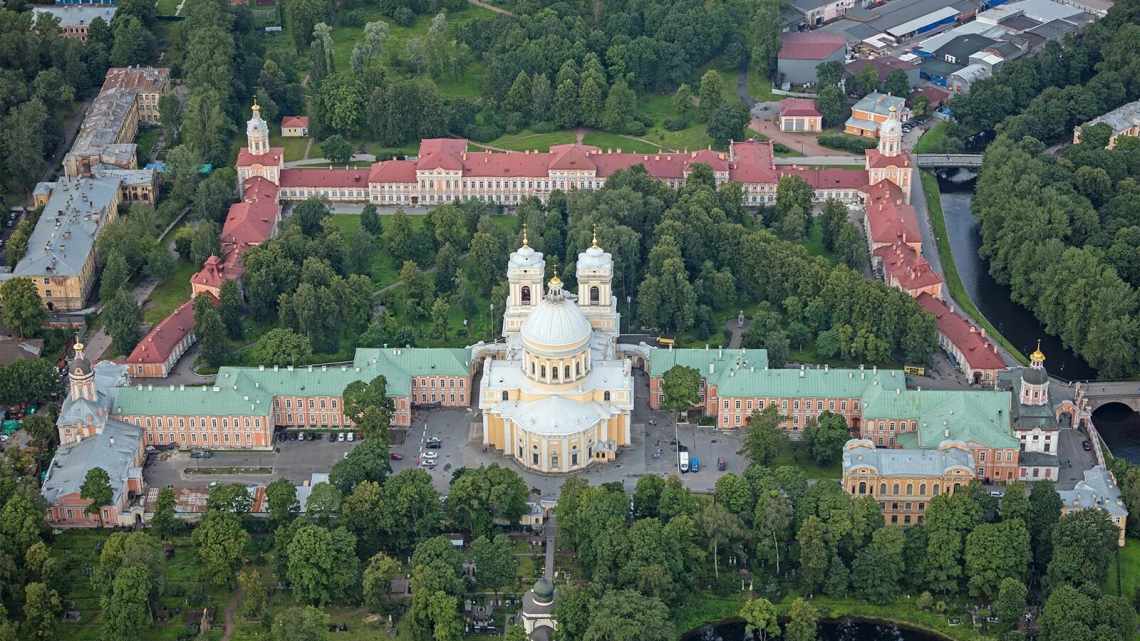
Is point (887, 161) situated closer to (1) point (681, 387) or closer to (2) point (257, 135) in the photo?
(1) point (681, 387)

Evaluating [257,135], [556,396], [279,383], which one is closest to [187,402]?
[279,383]

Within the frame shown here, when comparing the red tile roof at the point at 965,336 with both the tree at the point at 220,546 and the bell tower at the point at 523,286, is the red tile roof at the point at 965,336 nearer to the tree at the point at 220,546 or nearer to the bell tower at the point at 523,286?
the bell tower at the point at 523,286

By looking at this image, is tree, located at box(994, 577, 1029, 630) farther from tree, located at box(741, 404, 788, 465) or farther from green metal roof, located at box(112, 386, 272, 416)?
green metal roof, located at box(112, 386, 272, 416)

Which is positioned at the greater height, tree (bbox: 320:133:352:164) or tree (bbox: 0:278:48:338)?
tree (bbox: 0:278:48:338)

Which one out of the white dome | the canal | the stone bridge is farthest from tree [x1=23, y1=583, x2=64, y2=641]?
the canal

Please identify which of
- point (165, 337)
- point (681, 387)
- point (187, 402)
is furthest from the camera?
point (165, 337)

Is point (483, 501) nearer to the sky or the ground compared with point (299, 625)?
nearer to the ground

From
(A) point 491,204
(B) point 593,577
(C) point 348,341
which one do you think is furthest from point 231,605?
(A) point 491,204
